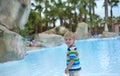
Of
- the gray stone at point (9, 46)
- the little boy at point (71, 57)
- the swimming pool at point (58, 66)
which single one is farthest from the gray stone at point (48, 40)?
the little boy at point (71, 57)

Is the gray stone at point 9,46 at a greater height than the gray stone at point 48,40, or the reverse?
the gray stone at point 9,46

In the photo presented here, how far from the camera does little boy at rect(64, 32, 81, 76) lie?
3.72 m

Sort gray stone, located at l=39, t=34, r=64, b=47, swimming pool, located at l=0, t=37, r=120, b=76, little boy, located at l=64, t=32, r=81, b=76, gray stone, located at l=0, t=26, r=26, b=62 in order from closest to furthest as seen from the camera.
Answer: little boy, located at l=64, t=32, r=81, b=76, swimming pool, located at l=0, t=37, r=120, b=76, gray stone, located at l=0, t=26, r=26, b=62, gray stone, located at l=39, t=34, r=64, b=47

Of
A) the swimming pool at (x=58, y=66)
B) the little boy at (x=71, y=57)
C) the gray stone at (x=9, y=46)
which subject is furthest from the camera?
the gray stone at (x=9, y=46)

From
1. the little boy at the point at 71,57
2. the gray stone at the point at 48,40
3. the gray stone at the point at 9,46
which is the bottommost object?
the gray stone at the point at 48,40

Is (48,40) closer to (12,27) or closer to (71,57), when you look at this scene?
(12,27)

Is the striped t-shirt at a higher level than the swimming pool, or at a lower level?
higher

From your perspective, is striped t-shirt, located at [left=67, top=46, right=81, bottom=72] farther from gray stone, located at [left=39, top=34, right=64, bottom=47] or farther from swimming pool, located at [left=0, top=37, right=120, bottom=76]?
gray stone, located at [left=39, top=34, right=64, bottom=47]

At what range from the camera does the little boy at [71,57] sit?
3725 millimetres

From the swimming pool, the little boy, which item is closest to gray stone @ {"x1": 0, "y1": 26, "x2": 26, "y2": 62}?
the swimming pool

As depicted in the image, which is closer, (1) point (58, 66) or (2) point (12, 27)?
(1) point (58, 66)

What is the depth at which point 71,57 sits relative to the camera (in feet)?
12.3

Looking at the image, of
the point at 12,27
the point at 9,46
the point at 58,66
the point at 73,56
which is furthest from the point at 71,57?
the point at 12,27

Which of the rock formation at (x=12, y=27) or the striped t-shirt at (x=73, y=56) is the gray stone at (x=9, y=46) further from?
the striped t-shirt at (x=73, y=56)
